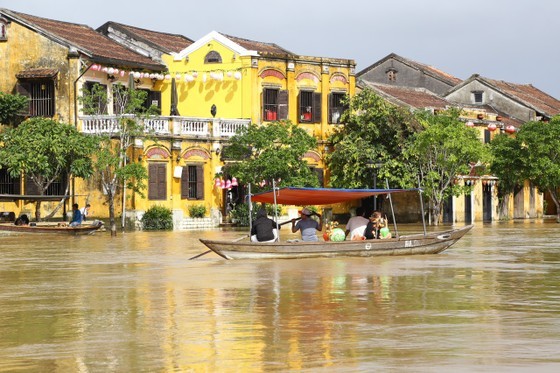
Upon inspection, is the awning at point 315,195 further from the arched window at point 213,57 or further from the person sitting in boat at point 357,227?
the arched window at point 213,57

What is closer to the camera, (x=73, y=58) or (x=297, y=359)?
(x=297, y=359)

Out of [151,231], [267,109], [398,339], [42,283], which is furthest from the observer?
[267,109]

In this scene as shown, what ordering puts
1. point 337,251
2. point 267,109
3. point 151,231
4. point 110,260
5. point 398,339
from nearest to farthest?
1. point 398,339
2. point 337,251
3. point 110,260
4. point 151,231
5. point 267,109

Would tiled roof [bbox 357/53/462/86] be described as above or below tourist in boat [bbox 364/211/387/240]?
above

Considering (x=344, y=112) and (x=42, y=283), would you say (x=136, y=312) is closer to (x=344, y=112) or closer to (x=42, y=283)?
(x=42, y=283)

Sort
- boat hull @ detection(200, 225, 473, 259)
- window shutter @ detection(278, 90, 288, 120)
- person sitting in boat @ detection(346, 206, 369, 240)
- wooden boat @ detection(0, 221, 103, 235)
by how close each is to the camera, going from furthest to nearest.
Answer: window shutter @ detection(278, 90, 288, 120) < wooden boat @ detection(0, 221, 103, 235) < person sitting in boat @ detection(346, 206, 369, 240) < boat hull @ detection(200, 225, 473, 259)

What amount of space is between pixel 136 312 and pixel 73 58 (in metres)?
35.4

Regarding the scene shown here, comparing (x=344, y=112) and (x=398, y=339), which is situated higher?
(x=344, y=112)

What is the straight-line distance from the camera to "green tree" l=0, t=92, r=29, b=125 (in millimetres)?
49469

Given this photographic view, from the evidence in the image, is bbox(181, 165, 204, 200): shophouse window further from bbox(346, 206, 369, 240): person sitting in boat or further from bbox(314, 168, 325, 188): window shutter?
bbox(346, 206, 369, 240): person sitting in boat

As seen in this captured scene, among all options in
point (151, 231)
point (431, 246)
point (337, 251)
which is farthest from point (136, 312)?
point (151, 231)

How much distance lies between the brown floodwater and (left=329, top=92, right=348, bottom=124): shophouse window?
29351mm

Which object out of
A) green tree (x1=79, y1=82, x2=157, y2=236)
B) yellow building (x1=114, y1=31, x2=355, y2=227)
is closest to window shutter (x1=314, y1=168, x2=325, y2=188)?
yellow building (x1=114, y1=31, x2=355, y2=227)

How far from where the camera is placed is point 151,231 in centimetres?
4916
